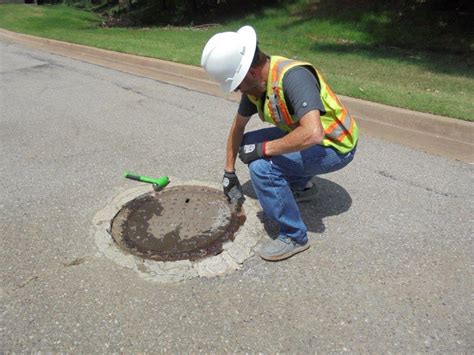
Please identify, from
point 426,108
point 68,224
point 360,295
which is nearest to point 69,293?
point 68,224

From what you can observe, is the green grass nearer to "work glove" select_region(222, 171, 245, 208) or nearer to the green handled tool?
"work glove" select_region(222, 171, 245, 208)

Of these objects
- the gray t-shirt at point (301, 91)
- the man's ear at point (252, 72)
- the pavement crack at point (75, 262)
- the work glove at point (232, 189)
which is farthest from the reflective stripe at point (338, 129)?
the pavement crack at point (75, 262)

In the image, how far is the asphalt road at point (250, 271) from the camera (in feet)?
6.64

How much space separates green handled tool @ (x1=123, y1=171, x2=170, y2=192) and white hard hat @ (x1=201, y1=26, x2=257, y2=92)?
1348 mm

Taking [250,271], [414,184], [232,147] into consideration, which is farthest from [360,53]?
[250,271]

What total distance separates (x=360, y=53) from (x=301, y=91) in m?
6.61

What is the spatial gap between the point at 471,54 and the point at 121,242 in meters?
7.69

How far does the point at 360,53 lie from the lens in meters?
8.05

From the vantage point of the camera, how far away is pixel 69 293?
7.66 ft

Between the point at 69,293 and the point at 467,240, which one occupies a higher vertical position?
the point at 467,240

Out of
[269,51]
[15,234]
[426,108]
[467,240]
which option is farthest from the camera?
[269,51]

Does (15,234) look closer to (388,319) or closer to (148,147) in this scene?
(148,147)

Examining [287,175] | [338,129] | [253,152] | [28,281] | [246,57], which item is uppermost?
[246,57]

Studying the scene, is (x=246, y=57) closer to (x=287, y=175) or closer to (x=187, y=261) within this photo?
(x=287, y=175)
